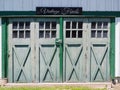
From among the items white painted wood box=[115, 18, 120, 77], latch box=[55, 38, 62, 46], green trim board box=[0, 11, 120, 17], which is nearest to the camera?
green trim board box=[0, 11, 120, 17]

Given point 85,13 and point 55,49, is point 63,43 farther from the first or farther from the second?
point 85,13

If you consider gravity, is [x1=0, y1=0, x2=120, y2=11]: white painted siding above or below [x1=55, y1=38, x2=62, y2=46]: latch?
above

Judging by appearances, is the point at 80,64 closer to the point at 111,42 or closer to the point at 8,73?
the point at 111,42

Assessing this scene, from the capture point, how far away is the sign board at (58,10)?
47.0 ft

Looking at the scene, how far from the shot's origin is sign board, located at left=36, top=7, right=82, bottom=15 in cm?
1432

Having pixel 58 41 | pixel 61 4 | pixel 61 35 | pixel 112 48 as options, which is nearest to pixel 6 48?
pixel 58 41

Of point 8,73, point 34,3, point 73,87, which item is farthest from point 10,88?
point 34,3

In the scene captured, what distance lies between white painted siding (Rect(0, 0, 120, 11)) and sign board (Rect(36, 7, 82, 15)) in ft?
0.38

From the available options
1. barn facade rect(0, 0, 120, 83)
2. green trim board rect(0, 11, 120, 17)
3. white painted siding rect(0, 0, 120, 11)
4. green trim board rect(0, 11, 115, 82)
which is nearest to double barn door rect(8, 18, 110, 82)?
barn facade rect(0, 0, 120, 83)

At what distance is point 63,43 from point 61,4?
4.41 feet

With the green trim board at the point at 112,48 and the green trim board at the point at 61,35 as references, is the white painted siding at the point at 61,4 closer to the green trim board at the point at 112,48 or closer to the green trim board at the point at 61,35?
the green trim board at the point at 61,35

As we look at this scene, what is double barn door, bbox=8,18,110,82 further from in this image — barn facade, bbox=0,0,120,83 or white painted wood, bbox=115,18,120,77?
white painted wood, bbox=115,18,120,77

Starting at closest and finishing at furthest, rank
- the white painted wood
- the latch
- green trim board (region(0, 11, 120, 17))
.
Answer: green trim board (region(0, 11, 120, 17)) < the latch < the white painted wood

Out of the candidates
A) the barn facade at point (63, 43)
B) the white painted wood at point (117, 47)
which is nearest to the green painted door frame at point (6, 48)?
the barn facade at point (63, 43)
